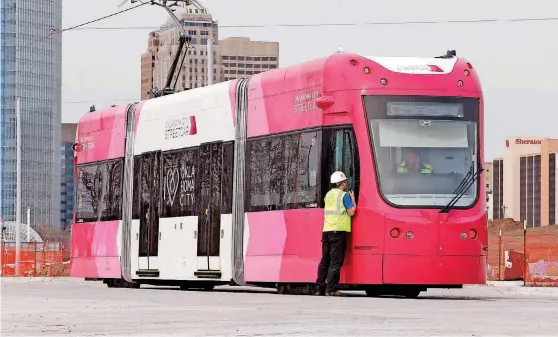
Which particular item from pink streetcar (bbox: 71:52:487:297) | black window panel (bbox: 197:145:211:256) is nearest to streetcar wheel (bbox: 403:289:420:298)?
pink streetcar (bbox: 71:52:487:297)

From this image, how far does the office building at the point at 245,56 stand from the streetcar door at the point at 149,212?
7818cm

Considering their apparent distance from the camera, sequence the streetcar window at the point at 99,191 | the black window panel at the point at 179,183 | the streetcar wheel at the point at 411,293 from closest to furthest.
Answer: the streetcar wheel at the point at 411,293 → the black window panel at the point at 179,183 → the streetcar window at the point at 99,191

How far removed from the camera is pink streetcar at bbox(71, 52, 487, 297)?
68.8ft

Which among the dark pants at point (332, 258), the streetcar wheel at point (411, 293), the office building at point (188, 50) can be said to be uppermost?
the office building at point (188, 50)

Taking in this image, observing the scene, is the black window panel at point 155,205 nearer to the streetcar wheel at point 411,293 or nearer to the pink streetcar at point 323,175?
the pink streetcar at point 323,175

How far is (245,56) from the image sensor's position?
116562 mm

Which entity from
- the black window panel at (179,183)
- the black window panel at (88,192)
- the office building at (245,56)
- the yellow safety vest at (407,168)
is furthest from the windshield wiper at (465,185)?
the office building at (245,56)

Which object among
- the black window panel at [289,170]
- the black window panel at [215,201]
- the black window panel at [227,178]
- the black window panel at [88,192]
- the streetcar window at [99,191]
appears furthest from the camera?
the black window panel at [88,192]

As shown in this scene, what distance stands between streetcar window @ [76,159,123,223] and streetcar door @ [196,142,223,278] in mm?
3769

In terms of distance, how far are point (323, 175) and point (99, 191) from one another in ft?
29.7

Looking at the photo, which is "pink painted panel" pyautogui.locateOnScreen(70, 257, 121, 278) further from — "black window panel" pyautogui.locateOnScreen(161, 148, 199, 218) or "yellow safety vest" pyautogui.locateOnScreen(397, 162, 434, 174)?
"yellow safety vest" pyautogui.locateOnScreen(397, 162, 434, 174)

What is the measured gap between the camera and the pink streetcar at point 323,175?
68.8ft

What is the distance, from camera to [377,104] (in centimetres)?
2136

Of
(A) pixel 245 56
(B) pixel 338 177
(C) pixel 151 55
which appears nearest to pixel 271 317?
(B) pixel 338 177
